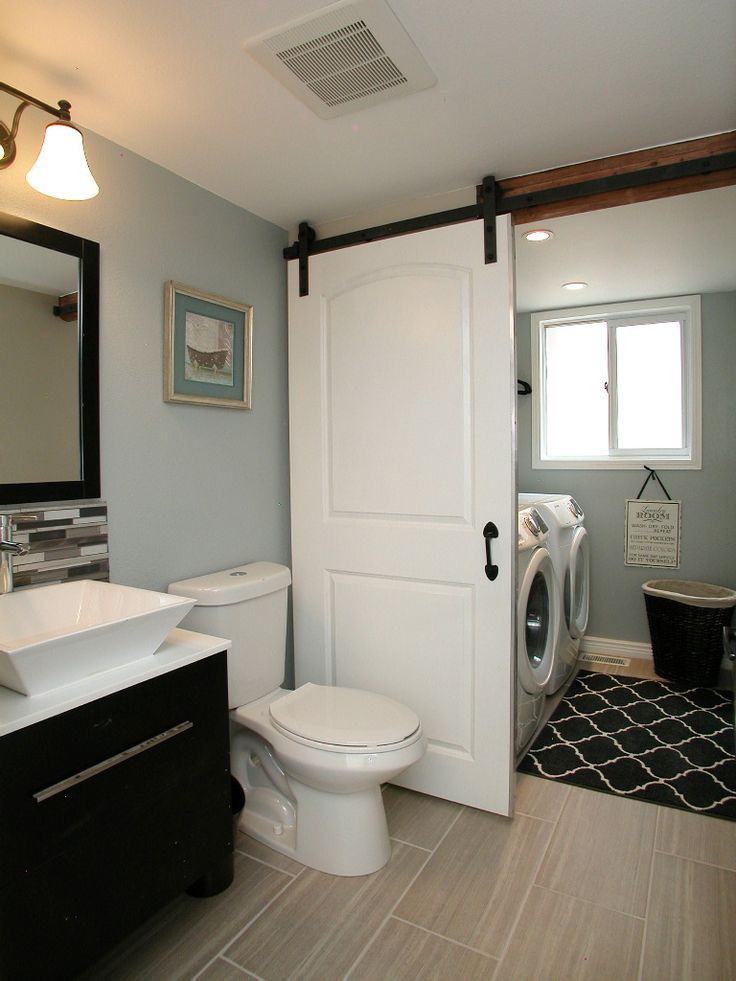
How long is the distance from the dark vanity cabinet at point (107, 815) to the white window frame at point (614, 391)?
2.82 m

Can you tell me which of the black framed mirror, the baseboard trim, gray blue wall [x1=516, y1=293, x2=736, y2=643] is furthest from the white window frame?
the black framed mirror

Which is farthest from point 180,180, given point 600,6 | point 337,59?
point 600,6

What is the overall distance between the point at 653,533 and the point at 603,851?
83.0 inches

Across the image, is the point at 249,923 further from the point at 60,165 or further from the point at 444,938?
the point at 60,165

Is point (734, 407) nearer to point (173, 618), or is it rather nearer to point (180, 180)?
point (180, 180)

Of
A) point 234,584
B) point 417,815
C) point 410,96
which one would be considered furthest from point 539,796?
point 410,96

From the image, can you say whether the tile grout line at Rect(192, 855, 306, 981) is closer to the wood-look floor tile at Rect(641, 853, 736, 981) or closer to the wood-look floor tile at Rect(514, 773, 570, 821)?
the wood-look floor tile at Rect(514, 773, 570, 821)

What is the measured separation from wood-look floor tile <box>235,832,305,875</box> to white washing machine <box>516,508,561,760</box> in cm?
93

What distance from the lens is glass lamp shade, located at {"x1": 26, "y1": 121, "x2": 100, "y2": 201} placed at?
1.41 m

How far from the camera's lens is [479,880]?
5.95 feet

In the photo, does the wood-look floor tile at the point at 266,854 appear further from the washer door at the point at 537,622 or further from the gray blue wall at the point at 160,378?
the washer door at the point at 537,622

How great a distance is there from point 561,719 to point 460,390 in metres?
1.71

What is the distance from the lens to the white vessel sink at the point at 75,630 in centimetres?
120

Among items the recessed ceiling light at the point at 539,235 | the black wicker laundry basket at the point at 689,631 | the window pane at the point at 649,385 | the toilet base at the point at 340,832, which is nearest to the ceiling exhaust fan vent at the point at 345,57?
the recessed ceiling light at the point at 539,235
